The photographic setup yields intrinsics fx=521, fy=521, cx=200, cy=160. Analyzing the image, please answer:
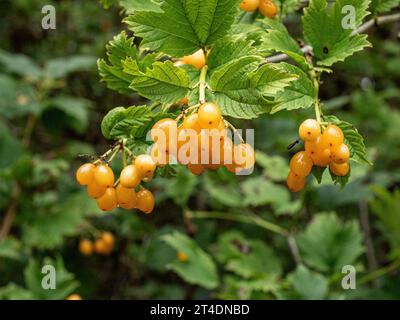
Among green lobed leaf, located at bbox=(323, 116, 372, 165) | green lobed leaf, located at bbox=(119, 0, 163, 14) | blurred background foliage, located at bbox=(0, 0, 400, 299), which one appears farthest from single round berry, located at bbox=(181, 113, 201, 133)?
blurred background foliage, located at bbox=(0, 0, 400, 299)

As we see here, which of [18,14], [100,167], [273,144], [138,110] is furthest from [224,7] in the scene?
[18,14]

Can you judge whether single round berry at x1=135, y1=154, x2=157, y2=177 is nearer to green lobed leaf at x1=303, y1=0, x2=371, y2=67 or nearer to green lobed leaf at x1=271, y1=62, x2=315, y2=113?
green lobed leaf at x1=271, y1=62, x2=315, y2=113

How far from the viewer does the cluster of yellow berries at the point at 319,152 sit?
104 centimetres

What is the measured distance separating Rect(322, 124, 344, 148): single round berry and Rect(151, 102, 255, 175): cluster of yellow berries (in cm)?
16

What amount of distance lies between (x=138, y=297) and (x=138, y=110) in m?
2.21

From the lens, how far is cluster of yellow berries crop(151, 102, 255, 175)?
95 centimetres

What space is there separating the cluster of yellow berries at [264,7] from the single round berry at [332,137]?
439mm

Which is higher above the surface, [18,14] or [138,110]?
[18,14]

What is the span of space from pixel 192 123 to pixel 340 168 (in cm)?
36

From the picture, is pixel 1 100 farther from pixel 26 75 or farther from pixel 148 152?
pixel 148 152

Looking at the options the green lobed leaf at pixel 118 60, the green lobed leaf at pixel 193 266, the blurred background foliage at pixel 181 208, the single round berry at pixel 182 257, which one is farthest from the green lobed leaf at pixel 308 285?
the green lobed leaf at pixel 118 60

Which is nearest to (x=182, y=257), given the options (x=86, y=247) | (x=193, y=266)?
(x=193, y=266)

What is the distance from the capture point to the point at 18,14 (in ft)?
13.6

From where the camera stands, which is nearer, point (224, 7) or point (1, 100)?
point (224, 7)
